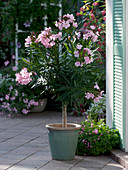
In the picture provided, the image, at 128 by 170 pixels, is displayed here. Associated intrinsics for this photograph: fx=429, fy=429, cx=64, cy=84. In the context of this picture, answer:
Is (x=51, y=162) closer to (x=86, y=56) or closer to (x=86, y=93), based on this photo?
(x=86, y=93)

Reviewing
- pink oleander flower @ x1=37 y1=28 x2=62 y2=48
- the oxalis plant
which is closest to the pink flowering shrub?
the oxalis plant

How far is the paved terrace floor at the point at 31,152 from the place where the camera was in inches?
189

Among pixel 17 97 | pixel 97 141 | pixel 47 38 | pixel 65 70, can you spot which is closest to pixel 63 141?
pixel 97 141

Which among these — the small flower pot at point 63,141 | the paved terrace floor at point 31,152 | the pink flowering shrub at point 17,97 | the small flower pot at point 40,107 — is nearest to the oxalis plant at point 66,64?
the small flower pot at point 63,141

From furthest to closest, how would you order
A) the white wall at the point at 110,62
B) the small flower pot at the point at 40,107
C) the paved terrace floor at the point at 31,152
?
the small flower pot at the point at 40,107 < the white wall at the point at 110,62 < the paved terrace floor at the point at 31,152

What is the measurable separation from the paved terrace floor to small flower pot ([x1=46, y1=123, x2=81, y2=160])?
0.09 metres

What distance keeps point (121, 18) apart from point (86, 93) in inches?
41.2

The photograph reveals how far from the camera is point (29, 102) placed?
7.95 m

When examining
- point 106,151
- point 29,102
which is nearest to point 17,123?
point 29,102

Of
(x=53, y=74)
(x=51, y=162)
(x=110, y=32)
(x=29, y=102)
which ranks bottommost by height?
(x=51, y=162)

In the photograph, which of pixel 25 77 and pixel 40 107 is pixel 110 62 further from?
pixel 40 107

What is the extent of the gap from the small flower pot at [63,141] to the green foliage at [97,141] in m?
0.26

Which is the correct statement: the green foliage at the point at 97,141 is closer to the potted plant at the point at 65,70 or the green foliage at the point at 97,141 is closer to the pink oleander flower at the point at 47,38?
the potted plant at the point at 65,70

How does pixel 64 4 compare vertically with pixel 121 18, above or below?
above
